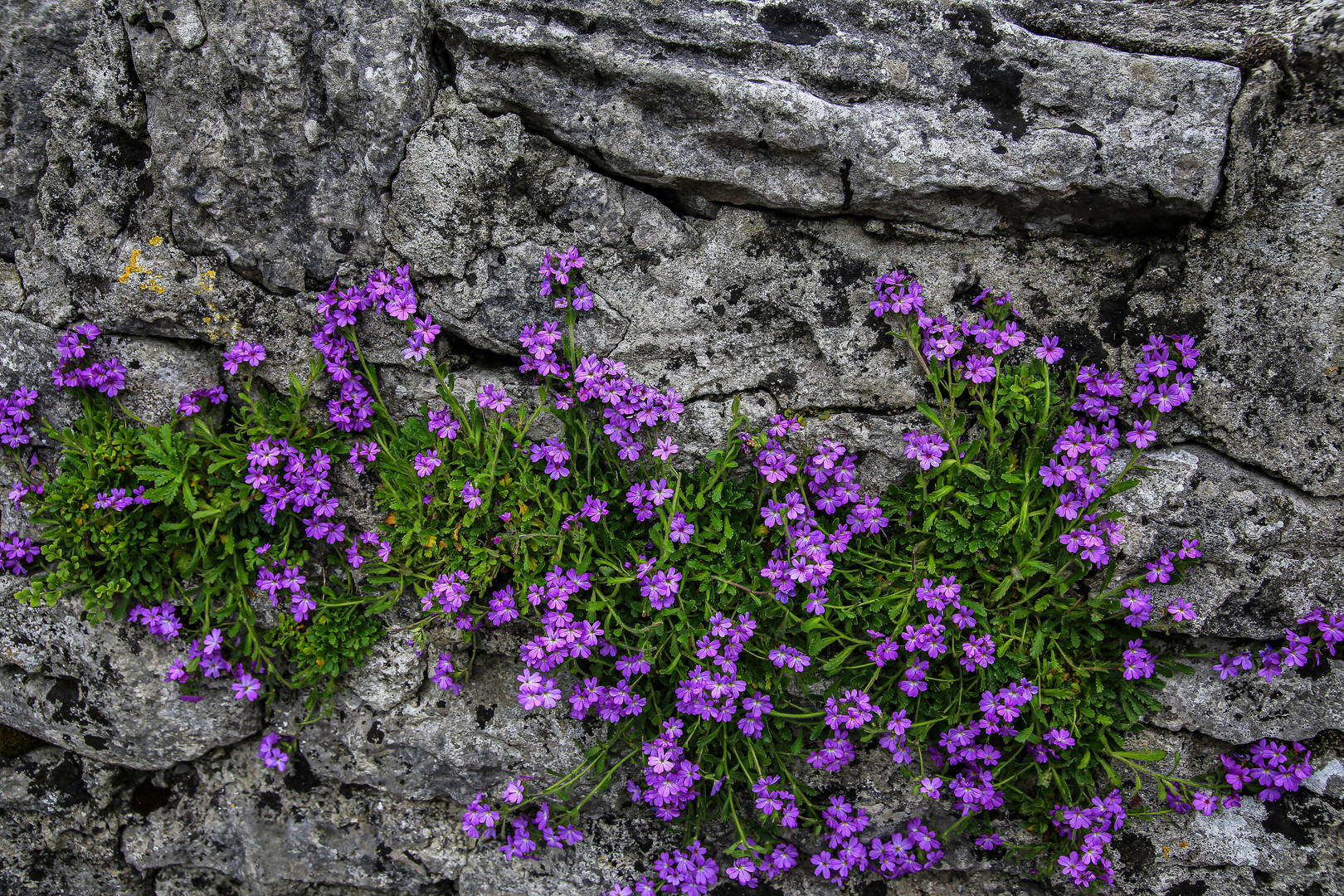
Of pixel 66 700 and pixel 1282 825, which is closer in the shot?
pixel 1282 825

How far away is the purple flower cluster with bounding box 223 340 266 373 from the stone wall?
0.23 feet

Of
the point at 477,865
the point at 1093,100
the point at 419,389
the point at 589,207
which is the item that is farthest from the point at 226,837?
the point at 1093,100

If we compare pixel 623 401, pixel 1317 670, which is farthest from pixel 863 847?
pixel 623 401

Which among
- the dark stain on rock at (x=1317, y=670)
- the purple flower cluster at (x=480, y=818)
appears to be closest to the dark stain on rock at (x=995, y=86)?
the dark stain on rock at (x=1317, y=670)

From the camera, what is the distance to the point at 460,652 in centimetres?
360

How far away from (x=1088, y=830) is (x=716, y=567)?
6.46ft

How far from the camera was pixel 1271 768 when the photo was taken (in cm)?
333

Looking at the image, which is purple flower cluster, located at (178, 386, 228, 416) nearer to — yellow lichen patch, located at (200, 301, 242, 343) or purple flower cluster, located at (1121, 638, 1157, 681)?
yellow lichen patch, located at (200, 301, 242, 343)

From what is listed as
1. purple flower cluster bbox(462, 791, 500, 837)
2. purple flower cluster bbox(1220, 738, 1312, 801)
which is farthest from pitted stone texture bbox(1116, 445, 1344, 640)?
purple flower cluster bbox(462, 791, 500, 837)

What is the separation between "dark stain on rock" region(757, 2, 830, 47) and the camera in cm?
309

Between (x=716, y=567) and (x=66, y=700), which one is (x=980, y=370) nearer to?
(x=716, y=567)

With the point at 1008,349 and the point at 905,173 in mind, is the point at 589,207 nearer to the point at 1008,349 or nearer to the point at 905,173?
the point at 905,173

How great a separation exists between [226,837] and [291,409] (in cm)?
226

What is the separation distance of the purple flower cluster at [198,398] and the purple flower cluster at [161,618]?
903 millimetres
